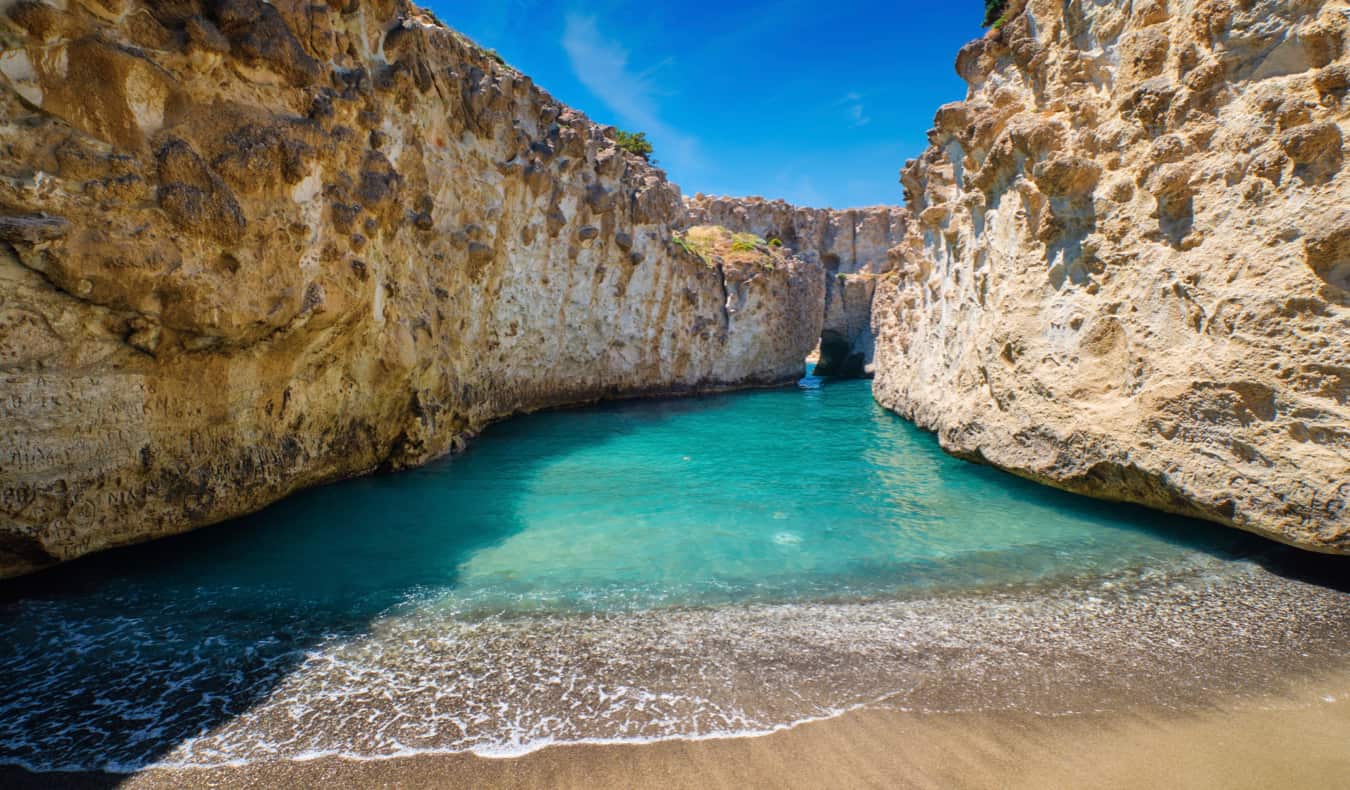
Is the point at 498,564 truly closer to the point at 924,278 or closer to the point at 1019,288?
the point at 1019,288

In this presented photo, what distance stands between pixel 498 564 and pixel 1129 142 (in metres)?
11.4

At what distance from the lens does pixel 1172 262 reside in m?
8.23

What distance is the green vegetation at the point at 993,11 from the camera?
1503cm

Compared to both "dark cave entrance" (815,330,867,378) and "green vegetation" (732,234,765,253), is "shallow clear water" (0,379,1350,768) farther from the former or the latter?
"dark cave entrance" (815,330,867,378)

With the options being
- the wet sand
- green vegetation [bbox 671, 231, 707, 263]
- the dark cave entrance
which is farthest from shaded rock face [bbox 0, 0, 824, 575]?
the dark cave entrance

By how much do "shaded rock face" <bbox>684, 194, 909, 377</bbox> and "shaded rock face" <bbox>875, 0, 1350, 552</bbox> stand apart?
95.5ft

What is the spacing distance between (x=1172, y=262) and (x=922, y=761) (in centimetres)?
793

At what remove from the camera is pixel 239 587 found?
7039mm

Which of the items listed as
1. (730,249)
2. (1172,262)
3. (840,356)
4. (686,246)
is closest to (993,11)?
(1172,262)

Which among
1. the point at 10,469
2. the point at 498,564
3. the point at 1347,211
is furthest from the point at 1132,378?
the point at 10,469

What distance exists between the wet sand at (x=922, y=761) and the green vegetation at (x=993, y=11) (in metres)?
15.9

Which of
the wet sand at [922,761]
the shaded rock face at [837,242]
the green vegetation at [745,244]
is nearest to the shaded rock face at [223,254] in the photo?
the wet sand at [922,761]

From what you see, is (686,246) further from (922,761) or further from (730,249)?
(922,761)

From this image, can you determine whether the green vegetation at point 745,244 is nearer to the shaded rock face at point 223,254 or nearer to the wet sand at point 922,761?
the shaded rock face at point 223,254
